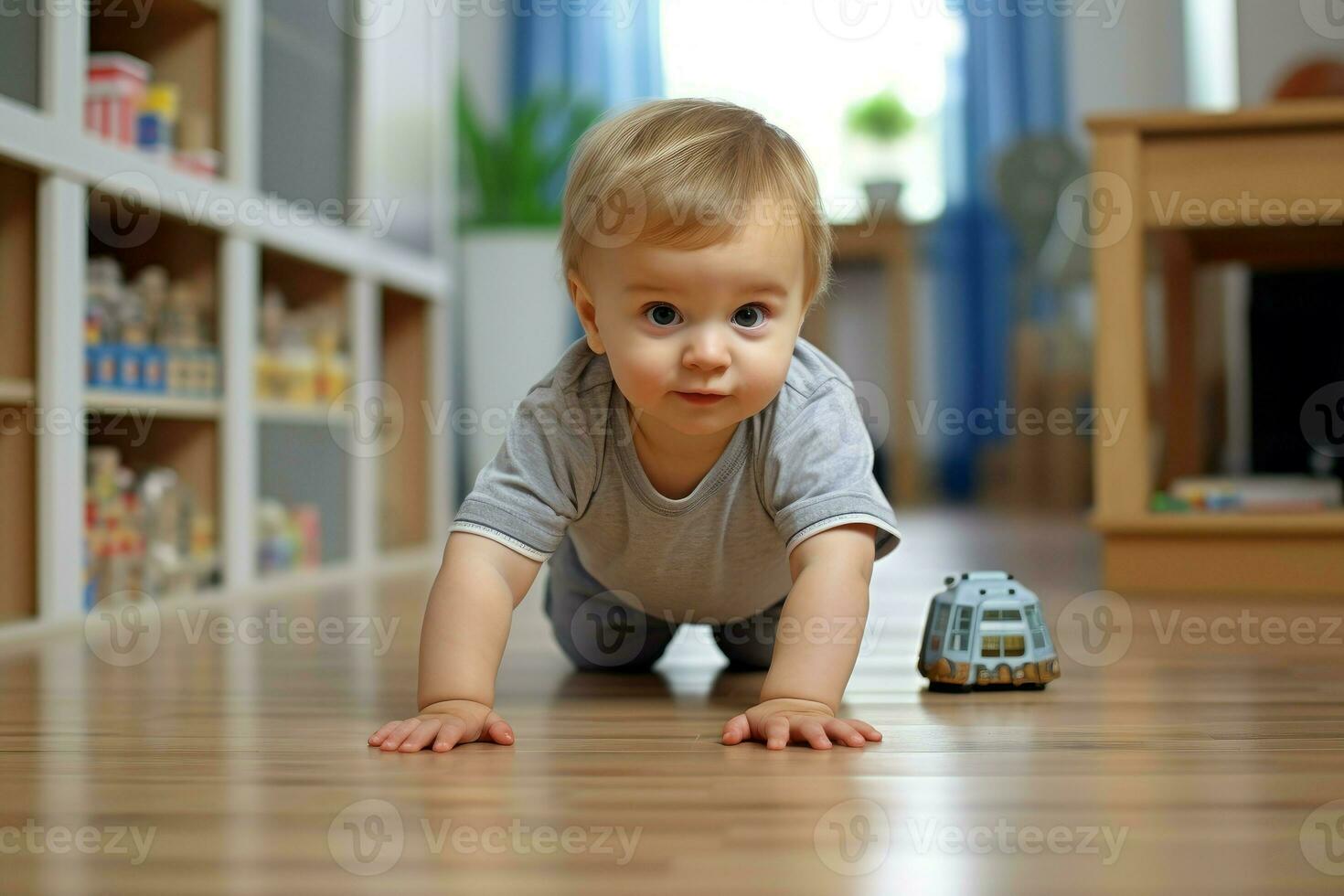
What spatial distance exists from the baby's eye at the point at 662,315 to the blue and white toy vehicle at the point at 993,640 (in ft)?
1.11

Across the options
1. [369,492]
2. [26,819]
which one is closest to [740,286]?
[26,819]

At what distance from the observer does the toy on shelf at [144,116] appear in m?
1.71

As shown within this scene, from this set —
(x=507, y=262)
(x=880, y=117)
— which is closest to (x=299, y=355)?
(x=507, y=262)

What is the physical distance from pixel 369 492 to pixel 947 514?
191cm

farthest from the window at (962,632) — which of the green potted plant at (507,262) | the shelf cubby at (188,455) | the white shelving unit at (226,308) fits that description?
the green potted plant at (507,262)

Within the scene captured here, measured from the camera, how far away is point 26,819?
2.17ft

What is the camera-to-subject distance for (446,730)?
2.71 feet

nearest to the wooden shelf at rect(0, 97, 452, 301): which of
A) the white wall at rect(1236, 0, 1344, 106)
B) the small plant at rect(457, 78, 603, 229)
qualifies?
the small plant at rect(457, 78, 603, 229)

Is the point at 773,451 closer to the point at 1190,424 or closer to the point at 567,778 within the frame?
the point at 567,778

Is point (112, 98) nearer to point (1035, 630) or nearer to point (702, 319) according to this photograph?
point (702, 319)

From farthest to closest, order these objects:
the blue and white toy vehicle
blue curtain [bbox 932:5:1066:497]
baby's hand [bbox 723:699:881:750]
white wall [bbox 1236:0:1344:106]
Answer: blue curtain [bbox 932:5:1066:497], white wall [bbox 1236:0:1344:106], the blue and white toy vehicle, baby's hand [bbox 723:699:881:750]

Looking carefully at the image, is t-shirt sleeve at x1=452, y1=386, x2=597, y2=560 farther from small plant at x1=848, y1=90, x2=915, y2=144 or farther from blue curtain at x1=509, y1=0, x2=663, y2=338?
small plant at x1=848, y1=90, x2=915, y2=144

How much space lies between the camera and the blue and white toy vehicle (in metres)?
1.03

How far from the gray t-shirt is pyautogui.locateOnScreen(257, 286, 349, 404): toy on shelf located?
1.20m
